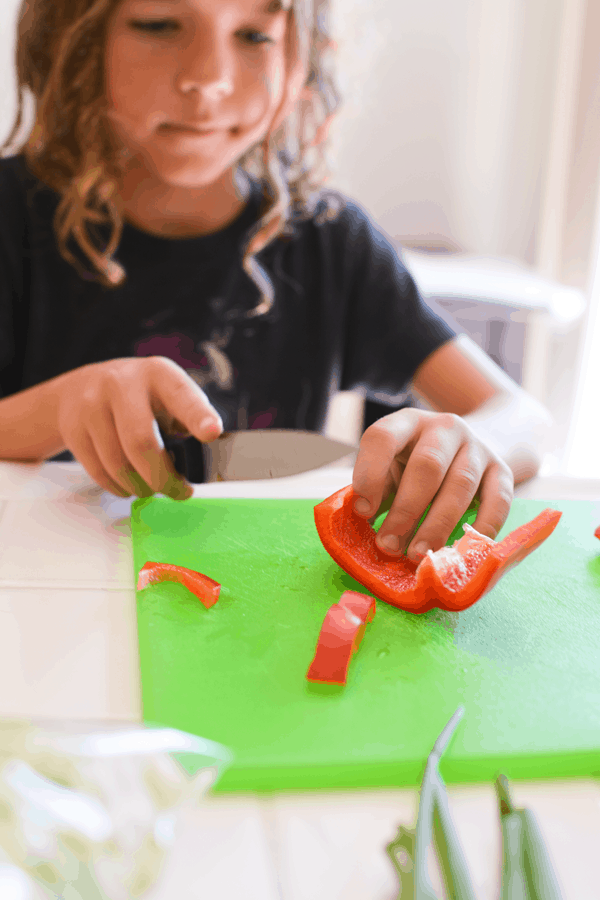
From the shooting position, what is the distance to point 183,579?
67cm

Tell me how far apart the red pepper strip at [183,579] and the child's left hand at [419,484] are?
159 mm

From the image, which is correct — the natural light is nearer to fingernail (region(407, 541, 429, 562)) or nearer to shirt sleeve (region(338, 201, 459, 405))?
shirt sleeve (region(338, 201, 459, 405))

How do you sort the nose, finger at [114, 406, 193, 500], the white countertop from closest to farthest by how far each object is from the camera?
1. the white countertop
2. finger at [114, 406, 193, 500]
3. the nose

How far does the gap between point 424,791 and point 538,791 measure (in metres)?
0.08

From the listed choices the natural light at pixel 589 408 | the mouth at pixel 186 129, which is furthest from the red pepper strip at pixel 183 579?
the natural light at pixel 589 408

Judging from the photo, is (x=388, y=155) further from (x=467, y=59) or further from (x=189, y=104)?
(x=189, y=104)

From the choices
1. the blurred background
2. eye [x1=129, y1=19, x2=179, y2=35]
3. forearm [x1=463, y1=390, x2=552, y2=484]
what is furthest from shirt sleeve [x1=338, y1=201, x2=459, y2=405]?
the blurred background

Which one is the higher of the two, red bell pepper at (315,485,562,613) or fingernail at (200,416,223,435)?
fingernail at (200,416,223,435)

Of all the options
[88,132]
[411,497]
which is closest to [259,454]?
[411,497]

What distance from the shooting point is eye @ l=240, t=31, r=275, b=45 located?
1.19 meters

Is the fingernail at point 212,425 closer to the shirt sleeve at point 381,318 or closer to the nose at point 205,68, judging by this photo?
the nose at point 205,68

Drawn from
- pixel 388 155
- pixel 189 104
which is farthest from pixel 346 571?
pixel 388 155

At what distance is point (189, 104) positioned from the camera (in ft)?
3.94

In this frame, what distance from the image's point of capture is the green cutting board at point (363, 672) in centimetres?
47
